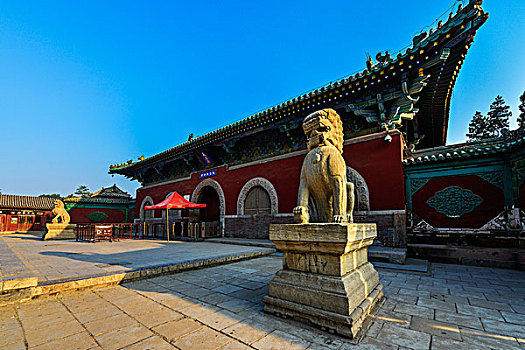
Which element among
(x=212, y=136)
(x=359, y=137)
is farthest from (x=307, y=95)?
(x=212, y=136)

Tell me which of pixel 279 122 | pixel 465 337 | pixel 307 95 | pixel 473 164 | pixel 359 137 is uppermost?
pixel 307 95

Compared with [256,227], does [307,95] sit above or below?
above

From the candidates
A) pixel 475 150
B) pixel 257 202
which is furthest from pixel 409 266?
pixel 257 202

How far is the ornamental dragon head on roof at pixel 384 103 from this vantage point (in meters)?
4.95

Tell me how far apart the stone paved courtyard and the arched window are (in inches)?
208

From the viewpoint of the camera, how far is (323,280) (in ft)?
7.30

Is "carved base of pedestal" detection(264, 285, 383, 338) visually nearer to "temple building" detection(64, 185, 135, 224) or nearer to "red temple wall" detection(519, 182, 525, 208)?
"red temple wall" detection(519, 182, 525, 208)

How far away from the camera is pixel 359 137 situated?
675 centimetres

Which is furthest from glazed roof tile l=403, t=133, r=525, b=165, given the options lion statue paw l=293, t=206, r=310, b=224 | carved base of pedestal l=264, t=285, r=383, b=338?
lion statue paw l=293, t=206, r=310, b=224

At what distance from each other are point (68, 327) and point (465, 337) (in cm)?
351

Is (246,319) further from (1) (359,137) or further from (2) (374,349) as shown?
(1) (359,137)

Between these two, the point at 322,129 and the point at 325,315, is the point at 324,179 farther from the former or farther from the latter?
the point at 325,315

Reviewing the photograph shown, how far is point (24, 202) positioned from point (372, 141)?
27713 millimetres

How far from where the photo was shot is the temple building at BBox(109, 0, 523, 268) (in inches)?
207
